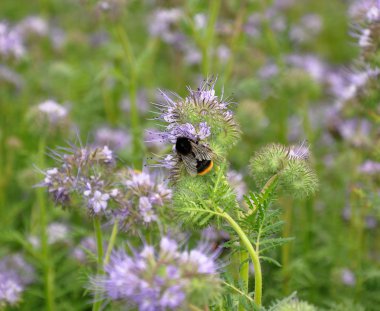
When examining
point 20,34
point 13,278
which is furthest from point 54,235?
point 20,34

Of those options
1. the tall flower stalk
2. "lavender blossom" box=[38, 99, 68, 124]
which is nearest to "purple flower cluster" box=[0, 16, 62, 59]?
"lavender blossom" box=[38, 99, 68, 124]

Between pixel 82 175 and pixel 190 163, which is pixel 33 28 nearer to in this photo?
pixel 82 175

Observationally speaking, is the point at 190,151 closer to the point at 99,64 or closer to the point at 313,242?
the point at 313,242

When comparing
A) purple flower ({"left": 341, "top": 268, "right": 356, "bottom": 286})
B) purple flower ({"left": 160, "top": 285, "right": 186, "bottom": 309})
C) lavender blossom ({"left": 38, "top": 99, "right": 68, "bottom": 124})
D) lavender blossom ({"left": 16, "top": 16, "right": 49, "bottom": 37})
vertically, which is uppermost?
lavender blossom ({"left": 16, "top": 16, "right": 49, "bottom": 37})

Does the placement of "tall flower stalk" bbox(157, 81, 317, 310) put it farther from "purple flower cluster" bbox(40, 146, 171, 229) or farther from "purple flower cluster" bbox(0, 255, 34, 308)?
"purple flower cluster" bbox(0, 255, 34, 308)

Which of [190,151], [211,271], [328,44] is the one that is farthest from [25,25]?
[211,271]

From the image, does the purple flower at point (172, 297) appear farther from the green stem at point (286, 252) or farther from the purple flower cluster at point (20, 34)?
the purple flower cluster at point (20, 34)
